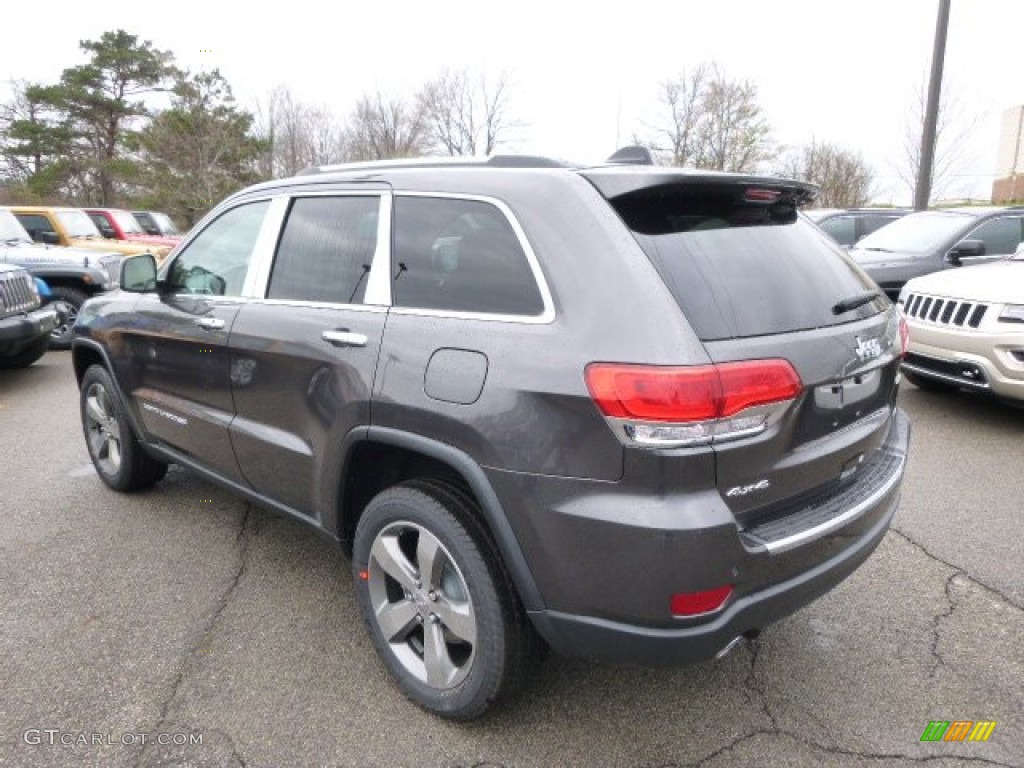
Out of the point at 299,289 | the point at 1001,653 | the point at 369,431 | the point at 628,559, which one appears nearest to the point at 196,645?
the point at 369,431

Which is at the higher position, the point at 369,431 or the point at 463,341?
the point at 463,341

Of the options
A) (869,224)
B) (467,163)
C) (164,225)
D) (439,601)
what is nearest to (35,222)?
(164,225)

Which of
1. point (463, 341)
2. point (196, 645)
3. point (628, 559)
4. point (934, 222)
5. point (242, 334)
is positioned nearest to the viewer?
point (628, 559)

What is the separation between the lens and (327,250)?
9.27 feet

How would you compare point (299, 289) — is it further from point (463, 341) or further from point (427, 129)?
point (427, 129)

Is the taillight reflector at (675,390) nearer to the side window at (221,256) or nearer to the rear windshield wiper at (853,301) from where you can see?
the rear windshield wiper at (853,301)

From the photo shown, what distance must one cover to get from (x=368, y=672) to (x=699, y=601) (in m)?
1.33

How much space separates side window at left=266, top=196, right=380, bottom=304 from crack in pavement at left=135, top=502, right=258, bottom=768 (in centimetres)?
131

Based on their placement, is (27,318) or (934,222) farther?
(934,222)

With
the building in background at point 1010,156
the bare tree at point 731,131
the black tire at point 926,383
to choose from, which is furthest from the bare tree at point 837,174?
the black tire at point 926,383

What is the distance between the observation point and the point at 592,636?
2008 millimetres

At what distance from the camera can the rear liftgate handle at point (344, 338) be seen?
248 centimetres

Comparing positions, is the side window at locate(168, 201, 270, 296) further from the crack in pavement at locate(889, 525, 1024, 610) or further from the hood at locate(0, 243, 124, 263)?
the hood at locate(0, 243, 124, 263)

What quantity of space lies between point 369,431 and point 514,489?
619 mm
